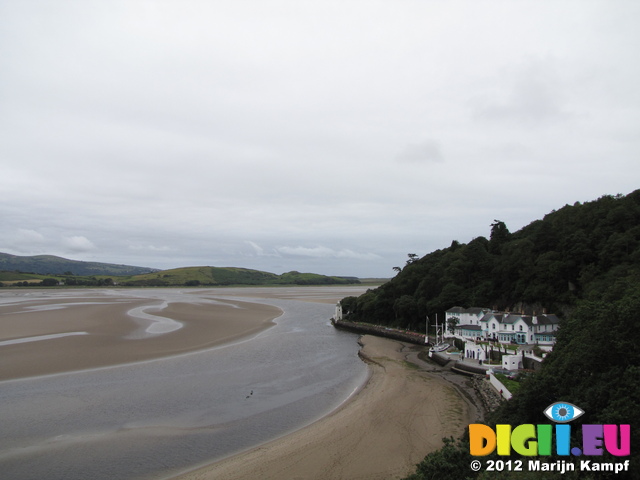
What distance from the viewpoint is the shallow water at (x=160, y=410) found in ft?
46.7

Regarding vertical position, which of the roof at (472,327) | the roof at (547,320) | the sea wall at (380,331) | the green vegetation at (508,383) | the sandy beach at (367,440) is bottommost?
the sea wall at (380,331)

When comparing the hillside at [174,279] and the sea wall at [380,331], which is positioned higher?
the hillside at [174,279]

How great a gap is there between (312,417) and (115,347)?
20.6m

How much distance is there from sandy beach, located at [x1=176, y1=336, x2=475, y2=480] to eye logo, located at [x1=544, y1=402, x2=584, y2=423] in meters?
5.04

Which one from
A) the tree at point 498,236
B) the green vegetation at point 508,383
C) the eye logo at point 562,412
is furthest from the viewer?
the tree at point 498,236

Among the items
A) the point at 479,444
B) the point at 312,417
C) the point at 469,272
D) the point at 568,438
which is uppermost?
the point at 469,272

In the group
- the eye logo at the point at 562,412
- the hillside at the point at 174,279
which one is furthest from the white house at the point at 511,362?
the hillside at the point at 174,279

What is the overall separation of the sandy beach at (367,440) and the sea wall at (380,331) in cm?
1701

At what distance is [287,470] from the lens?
1373cm

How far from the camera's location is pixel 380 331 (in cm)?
4647

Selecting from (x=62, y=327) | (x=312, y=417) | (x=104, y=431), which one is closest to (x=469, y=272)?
(x=312, y=417)

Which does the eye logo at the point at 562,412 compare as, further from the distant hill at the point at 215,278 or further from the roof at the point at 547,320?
the distant hill at the point at 215,278

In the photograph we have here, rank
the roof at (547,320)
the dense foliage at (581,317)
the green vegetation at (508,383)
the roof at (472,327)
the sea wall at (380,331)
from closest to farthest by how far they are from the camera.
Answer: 1. the dense foliage at (581,317)
2. the green vegetation at (508,383)
3. the roof at (547,320)
4. the roof at (472,327)
5. the sea wall at (380,331)

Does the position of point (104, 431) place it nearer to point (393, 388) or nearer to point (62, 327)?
point (393, 388)
